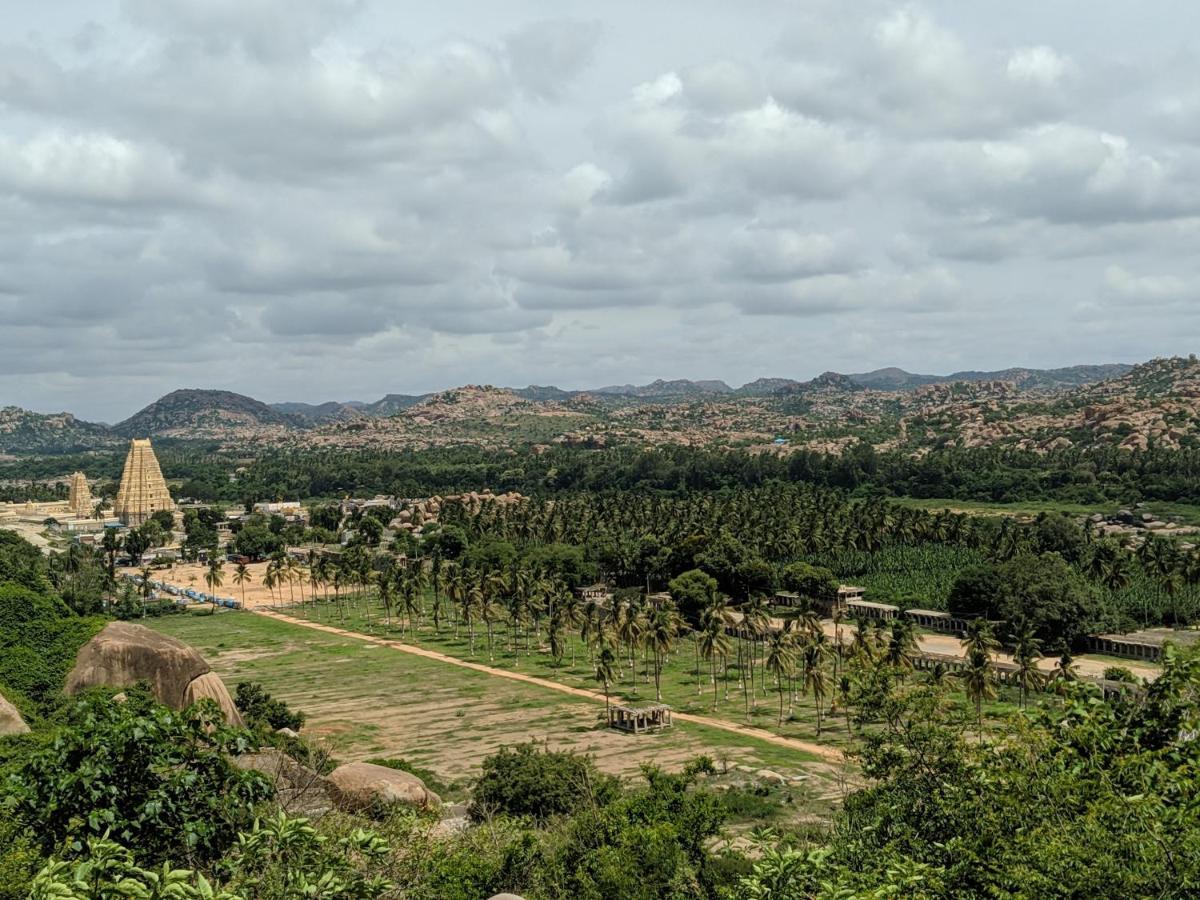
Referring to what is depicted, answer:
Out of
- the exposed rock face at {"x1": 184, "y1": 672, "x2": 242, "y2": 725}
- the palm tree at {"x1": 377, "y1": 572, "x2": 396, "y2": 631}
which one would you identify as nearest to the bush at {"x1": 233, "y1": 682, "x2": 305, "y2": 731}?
the exposed rock face at {"x1": 184, "y1": 672, "x2": 242, "y2": 725}

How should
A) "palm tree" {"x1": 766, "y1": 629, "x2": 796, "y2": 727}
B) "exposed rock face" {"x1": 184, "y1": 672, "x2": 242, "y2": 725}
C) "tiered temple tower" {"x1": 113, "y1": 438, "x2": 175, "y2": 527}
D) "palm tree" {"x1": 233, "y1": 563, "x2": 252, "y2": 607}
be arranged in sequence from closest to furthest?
1. "exposed rock face" {"x1": 184, "y1": 672, "x2": 242, "y2": 725}
2. "palm tree" {"x1": 766, "y1": 629, "x2": 796, "y2": 727}
3. "palm tree" {"x1": 233, "y1": 563, "x2": 252, "y2": 607}
4. "tiered temple tower" {"x1": 113, "y1": 438, "x2": 175, "y2": 527}

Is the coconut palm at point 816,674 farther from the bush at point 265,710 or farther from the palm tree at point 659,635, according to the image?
the bush at point 265,710

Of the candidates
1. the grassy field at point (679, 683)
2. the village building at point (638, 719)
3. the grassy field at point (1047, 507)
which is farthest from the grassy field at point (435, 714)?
the grassy field at point (1047, 507)

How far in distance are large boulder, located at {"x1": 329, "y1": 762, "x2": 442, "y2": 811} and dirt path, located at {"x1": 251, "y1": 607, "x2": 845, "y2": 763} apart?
25.0m

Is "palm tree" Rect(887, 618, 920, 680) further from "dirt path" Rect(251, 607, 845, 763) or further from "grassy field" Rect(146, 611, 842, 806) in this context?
"grassy field" Rect(146, 611, 842, 806)

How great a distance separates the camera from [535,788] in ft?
137

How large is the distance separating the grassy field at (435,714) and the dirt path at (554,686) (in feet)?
4.05

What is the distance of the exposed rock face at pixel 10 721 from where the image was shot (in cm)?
3837

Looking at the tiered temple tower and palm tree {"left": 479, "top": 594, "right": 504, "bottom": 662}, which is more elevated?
the tiered temple tower

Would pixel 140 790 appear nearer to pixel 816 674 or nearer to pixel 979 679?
pixel 979 679

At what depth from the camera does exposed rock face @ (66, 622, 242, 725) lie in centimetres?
4628

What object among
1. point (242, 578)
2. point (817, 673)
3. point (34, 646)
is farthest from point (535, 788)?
point (242, 578)

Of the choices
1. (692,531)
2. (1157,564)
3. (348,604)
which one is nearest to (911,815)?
(1157,564)

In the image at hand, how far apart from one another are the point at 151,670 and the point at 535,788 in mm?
20059
